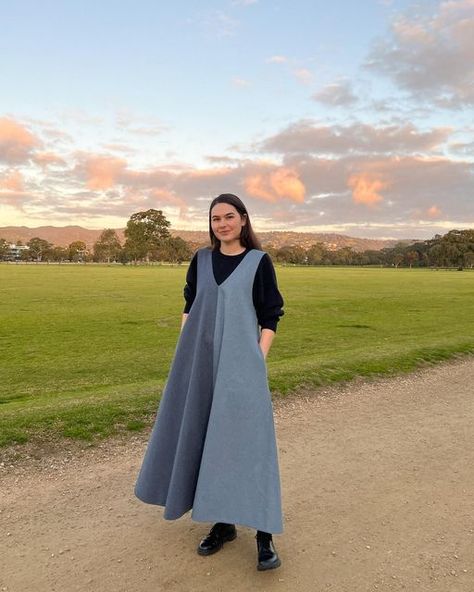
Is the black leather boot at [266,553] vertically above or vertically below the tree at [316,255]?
below

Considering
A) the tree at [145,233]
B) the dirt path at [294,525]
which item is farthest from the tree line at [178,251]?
the dirt path at [294,525]

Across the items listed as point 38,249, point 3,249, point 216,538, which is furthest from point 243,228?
point 3,249

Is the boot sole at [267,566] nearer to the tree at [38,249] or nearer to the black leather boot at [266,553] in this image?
the black leather boot at [266,553]

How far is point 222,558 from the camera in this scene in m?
3.58

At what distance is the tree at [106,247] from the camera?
16590 centimetres

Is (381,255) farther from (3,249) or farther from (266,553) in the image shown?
(266,553)

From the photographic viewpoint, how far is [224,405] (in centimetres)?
350

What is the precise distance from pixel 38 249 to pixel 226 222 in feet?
613

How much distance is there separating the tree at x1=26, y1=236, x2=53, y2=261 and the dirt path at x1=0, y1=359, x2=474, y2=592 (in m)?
183

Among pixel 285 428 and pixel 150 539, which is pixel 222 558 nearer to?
pixel 150 539

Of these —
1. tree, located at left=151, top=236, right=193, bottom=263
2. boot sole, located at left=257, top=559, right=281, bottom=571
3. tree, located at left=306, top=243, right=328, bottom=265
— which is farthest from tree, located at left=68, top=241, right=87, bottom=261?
boot sole, located at left=257, top=559, right=281, bottom=571

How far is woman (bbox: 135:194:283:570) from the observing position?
349 cm

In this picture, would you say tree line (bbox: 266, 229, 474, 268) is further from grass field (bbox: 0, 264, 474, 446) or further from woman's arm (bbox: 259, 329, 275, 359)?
woman's arm (bbox: 259, 329, 275, 359)

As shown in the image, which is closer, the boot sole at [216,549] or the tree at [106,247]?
the boot sole at [216,549]
